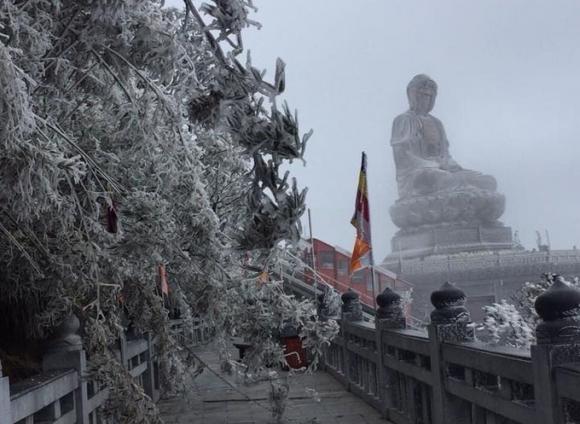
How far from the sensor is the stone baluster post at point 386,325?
9.23 metres

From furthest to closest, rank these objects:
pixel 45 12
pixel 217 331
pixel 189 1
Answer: pixel 217 331
pixel 45 12
pixel 189 1

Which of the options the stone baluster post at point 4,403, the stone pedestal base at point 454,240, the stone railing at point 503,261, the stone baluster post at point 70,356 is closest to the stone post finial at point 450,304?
the stone baluster post at point 70,356

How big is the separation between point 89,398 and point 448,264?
22.1 m

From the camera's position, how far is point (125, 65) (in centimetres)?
608

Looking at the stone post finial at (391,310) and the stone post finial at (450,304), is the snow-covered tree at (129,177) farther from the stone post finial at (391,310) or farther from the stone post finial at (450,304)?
the stone post finial at (450,304)

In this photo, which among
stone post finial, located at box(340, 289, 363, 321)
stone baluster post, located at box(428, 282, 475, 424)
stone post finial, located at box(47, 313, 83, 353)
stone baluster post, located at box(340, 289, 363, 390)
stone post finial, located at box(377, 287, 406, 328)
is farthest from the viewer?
stone post finial, located at box(340, 289, 363, 321)

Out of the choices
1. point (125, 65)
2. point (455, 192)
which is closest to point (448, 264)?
point (455, 192)

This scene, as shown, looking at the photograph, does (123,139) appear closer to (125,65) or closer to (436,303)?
(125,65)

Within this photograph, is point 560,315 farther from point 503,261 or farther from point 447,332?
point 503,261

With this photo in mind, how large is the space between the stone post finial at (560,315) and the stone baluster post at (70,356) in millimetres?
3673

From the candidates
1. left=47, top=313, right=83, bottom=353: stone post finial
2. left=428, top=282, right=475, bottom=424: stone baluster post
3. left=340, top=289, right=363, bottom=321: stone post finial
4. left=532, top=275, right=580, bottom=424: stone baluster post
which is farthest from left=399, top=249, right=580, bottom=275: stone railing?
left=532, top=275, right=580, bottom=424: stone baluster post

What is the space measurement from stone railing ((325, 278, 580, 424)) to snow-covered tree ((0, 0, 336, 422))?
92cm

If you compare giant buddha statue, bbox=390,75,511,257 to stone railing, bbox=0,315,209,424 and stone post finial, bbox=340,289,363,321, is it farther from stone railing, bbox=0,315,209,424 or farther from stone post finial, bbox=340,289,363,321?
stone railing, bbox=0,315,209,424

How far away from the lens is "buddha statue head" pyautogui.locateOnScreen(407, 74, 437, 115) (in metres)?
35.0
